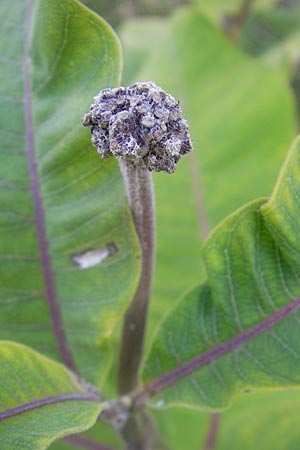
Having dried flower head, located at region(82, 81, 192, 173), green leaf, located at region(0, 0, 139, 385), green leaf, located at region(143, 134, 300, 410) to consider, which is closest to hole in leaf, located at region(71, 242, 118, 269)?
green leaf, located at region(0, 0, 139, 385)

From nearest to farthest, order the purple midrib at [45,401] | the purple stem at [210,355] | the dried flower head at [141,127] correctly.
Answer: the dried flower head at [141,127]
the purple midrib at [45,401]
the purple stem at [210,355]

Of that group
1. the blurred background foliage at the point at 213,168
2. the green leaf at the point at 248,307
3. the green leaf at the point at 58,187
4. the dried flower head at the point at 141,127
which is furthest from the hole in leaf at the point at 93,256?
the blurred background foliage at the point at 213,168

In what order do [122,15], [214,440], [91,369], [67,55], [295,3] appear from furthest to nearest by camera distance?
1. [122,15]
2. [295,3]
3. [214,440]
4. [91,369]
5. [67,55]

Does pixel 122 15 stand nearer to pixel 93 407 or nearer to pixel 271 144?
pixel 271 144

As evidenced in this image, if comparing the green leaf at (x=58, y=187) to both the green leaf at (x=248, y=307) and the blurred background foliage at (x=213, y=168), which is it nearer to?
the green leaf at (x=248, y=307)

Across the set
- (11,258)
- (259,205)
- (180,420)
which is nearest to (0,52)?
(11,258)

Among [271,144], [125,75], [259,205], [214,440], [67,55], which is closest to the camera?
[259,205]

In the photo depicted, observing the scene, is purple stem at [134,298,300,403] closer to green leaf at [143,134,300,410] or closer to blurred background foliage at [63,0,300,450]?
green leaf at [143,134,300,410]

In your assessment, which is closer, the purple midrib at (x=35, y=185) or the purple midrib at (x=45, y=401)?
the purple midrib at (x=45, y=401)
